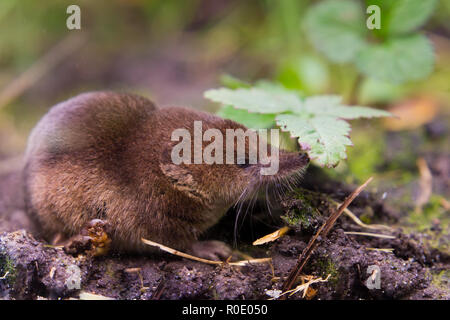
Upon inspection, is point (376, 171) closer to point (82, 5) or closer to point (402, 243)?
point (402, 243)

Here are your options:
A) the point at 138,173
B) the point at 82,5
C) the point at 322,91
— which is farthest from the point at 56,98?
the point at 138,173

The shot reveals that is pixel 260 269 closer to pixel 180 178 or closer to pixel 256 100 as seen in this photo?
pixel 180 178

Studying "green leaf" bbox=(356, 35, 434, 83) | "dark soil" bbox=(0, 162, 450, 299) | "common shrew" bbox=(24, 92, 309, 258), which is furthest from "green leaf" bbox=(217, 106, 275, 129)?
"green leaf" bbox=(356, 35, 434, 83)

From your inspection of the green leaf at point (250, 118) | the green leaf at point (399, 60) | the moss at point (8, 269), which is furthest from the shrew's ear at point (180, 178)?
the green leaf at point (399, 60)

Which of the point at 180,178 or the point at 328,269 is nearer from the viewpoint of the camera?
the point at 328,269

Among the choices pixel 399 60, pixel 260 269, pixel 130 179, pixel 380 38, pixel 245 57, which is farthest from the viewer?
pixel 245 57

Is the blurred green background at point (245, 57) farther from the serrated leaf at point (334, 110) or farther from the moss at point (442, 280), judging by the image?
the moss at point (442, 280)

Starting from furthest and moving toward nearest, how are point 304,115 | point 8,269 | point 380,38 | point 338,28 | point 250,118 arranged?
point 338,28, point 380,38, point 250,118, point 304,115, point 8,269

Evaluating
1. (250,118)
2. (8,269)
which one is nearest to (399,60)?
(250,118)
